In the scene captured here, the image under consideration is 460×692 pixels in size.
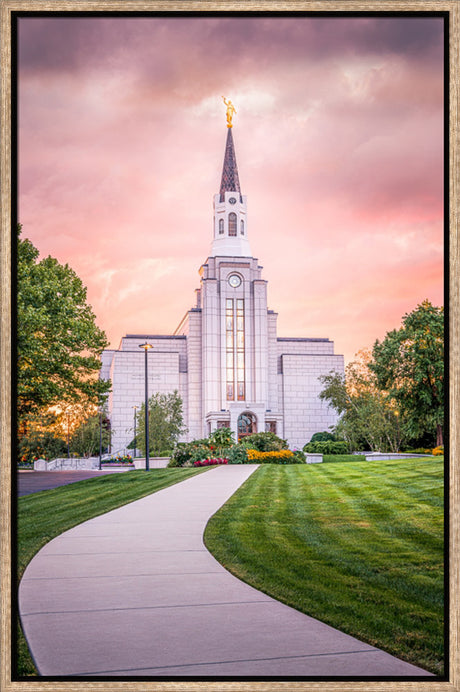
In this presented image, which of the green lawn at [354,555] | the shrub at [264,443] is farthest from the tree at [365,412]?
the green lawn at [354,555]

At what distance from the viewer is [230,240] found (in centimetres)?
8812

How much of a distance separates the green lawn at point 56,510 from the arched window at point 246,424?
54.4 meters

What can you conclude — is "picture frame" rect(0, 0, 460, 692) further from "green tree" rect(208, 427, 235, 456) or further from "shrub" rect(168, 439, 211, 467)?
"green tree" rect(208, 427, 235, 456)

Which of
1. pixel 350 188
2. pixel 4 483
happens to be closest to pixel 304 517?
pixel 350 188

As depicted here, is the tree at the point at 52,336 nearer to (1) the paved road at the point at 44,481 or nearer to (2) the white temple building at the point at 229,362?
(1) the paved road at the point at 44,481

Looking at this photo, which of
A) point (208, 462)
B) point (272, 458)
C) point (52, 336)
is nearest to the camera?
point (52, 336)

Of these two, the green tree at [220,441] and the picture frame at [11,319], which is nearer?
the picture frame at [11,319]

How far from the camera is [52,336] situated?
2556cm

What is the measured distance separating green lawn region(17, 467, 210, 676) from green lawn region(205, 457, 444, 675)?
2.47 m

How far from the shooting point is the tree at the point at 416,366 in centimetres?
2964

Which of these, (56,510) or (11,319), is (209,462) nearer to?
(56,510)

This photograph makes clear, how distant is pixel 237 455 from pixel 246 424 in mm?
44915

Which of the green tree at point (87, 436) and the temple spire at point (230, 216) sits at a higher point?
the temple spire at point (230, 216)

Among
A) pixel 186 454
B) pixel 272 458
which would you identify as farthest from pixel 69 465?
pixel 272 458
